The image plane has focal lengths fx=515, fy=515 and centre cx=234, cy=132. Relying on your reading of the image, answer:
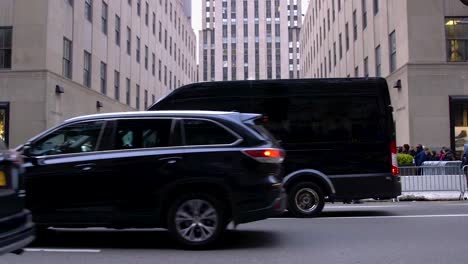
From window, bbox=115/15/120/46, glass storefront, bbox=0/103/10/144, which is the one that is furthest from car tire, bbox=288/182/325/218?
window, bbox=115/15/120/46

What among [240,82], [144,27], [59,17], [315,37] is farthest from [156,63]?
[240,82]

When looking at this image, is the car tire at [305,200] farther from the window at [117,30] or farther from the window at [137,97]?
the window at [137,97]

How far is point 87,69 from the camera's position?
2805 centimetres

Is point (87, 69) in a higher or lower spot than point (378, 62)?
lower

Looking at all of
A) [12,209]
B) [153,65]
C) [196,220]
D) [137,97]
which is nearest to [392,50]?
[196,220]

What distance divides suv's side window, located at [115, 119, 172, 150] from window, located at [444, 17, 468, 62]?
60.3 feet

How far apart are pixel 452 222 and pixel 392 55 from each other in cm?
1755

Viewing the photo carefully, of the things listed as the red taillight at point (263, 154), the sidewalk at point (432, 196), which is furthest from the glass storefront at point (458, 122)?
the red taillight at point (263, 154)

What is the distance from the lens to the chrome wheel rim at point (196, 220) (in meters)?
6.86

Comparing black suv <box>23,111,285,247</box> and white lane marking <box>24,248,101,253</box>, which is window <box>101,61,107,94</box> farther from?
white lane marking <box>24,248,101,253</box>

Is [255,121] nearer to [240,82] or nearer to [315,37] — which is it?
[240,82]

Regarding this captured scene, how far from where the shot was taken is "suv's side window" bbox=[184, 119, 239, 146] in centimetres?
698

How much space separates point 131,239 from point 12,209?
3.23m

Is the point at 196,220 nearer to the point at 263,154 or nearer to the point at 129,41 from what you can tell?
the point at 263,154
